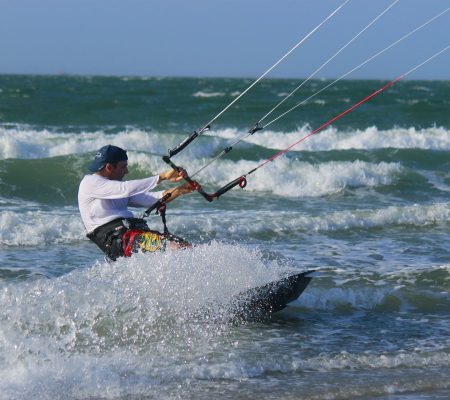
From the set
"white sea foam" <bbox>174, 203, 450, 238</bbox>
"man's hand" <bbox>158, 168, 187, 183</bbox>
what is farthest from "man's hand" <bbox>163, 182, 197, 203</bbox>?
"white sea foam" <bbox>174, 203, 450, 238</bbox>

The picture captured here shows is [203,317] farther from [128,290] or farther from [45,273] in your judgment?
[45,273]

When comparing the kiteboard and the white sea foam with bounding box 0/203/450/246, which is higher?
the white sea foam with bounding box 0/203/450/246

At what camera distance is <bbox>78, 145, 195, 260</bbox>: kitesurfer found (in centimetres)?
787

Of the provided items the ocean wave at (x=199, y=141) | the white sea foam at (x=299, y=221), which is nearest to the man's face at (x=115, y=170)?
the white sea foam at (x=299, y=221)

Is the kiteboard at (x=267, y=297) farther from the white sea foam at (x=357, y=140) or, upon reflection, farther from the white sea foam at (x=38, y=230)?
the white sea foam at (x=357, y=140)

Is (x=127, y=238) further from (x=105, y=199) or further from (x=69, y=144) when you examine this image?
(x=69, y=144)

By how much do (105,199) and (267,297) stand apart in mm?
1794

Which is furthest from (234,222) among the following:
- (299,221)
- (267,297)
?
(267,297)

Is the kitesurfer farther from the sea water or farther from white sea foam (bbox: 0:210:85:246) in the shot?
white sea foam (bbox: 0:210:85:246)

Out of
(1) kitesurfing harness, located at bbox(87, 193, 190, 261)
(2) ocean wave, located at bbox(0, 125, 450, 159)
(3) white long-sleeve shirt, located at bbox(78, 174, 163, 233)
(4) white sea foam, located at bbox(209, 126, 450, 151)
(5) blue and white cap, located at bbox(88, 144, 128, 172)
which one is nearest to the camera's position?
(3) white long-sleeve shirt, located at bbox(78, 174, 163, 233)

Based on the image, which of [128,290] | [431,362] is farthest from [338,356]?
[128,290]

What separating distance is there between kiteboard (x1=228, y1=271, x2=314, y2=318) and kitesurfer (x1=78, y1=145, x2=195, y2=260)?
797mm

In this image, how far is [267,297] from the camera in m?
8.45

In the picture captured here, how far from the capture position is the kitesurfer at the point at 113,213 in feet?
25.8
